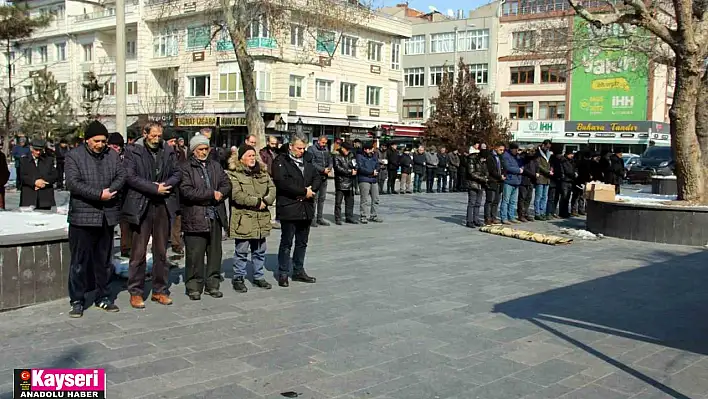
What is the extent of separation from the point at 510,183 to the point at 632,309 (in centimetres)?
802

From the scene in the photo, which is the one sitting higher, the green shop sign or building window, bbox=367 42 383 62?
building window, bbox=367 42 383 62

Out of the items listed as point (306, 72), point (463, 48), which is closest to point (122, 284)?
point (306, 72)

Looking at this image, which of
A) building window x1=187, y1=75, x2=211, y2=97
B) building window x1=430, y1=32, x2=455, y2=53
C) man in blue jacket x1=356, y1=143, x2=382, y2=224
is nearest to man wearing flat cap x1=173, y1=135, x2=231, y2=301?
man in blue jacket x1=356, y1=143, x2=382, y2=224

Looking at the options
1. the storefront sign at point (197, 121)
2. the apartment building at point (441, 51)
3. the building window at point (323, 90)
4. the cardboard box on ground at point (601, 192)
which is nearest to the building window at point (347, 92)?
the building window at point (323, 90)

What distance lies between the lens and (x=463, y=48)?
66.8 metres

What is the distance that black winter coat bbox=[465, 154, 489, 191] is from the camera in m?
14.2

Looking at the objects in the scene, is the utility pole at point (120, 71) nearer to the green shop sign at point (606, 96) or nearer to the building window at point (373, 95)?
the building window at point (373, 95)

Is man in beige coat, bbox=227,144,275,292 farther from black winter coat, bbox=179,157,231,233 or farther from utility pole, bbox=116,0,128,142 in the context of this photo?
utility pole, bbox=116,0,128,142

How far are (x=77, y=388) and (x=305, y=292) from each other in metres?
4.84

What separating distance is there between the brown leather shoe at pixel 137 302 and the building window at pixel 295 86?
39818mm

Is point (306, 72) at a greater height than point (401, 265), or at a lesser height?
greater

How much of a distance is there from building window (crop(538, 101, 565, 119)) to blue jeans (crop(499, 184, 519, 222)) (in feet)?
161

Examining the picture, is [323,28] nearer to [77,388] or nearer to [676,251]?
[676,251]

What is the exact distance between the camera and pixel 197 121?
4775 cm
